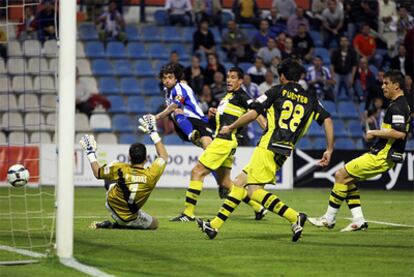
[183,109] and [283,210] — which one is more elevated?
[183,109]

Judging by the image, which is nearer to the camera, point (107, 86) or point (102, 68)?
point (107, 86)

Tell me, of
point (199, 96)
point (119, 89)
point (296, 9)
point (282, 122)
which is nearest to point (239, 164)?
point (199, 96)

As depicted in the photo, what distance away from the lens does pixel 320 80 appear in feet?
87.0

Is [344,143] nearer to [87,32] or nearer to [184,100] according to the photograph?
[87,32]

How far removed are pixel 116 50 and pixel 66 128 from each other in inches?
722

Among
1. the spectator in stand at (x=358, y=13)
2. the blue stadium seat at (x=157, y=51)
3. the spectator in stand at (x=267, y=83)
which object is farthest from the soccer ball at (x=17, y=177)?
→ the spectator in stand at (x=358, y=13)

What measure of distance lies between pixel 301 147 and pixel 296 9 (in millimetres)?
4632

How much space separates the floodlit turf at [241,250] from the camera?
9.12m

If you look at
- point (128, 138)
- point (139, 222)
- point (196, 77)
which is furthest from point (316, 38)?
point (139, 222)

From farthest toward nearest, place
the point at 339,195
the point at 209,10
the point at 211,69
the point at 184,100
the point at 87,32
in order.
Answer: the point at 209,10 < the point at 87,32 < the point at 211,69 < the point at 184,100 < the point at 339,195

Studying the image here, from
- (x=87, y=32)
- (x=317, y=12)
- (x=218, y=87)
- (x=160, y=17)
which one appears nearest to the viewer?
(x=218, y=87)

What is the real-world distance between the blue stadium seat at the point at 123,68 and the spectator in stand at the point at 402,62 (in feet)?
23.9

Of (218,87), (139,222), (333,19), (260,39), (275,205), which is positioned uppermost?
(333,19)

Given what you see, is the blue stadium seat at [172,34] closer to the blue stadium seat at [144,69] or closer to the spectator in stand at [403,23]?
the blue stadium seat at [144,69]
